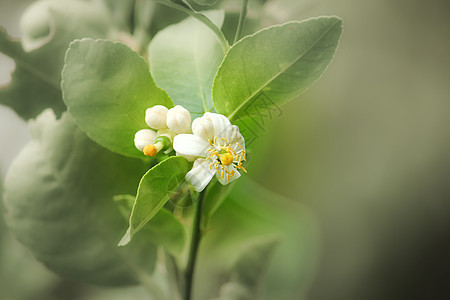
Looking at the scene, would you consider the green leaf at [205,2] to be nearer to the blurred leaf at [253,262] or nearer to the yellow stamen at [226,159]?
the yellow stamen at [226,159]

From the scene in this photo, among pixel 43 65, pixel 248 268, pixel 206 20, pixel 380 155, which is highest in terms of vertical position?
pixel 206 20

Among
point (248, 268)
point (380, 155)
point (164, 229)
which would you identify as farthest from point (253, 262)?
point (380, 155)

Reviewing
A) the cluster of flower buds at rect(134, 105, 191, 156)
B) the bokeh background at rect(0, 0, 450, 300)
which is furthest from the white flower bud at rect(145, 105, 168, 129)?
the bokeh background at rect(0, 0, 450, 300)

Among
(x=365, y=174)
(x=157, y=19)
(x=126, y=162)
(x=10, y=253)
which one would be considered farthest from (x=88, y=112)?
(x=365, y=174)

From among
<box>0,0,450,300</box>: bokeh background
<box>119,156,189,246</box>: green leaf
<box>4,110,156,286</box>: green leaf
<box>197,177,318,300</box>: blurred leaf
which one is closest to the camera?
<box>119,156,189,246</box>: green leaf

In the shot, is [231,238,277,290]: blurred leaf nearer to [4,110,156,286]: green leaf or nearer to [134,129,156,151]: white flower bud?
[4,110,156,286]: green leaf

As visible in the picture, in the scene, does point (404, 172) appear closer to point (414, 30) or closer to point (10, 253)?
point (414, 30)

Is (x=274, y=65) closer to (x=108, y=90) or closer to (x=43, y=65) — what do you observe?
(x=108, y=90)
